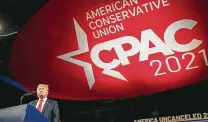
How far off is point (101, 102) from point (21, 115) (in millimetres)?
3896

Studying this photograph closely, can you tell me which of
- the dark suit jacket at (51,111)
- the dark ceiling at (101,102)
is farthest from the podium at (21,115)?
the dark ceiling at (101,102)

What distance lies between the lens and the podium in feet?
7.98

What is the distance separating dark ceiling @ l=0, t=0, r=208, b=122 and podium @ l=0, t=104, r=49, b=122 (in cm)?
322

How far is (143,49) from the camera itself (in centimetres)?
602

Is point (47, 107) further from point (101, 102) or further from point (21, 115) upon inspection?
point (21, 115)

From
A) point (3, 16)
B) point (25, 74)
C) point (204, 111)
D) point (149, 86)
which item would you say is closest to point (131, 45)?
point (149, 86)

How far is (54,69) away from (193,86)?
272 centimetres

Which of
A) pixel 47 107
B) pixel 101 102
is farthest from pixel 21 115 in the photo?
pixel 101 102

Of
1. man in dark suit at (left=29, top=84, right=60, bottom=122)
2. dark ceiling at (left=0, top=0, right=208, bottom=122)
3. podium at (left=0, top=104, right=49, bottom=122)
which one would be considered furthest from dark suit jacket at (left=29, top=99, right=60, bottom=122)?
podium at (left=0, top=104, right=49, bottom=122)

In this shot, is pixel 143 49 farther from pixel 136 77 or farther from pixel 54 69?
pixel 54 69

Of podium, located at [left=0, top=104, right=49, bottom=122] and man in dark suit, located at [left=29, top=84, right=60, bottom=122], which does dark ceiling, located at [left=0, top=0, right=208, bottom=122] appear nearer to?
man in dark suit, located at [left=29, top=84, right=60, bottom=122]

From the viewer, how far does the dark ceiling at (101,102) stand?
536cm

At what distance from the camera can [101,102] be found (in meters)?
6.30

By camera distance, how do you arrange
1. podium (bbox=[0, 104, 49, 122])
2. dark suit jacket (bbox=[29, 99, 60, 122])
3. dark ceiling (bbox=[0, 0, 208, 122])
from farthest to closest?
dark ceiling (bbox=[0, 0, 208, 122])
dark suit jacket (bbox=[29, 99, 60, 122])
podium (bbox=[0, 104, 49, 122])
